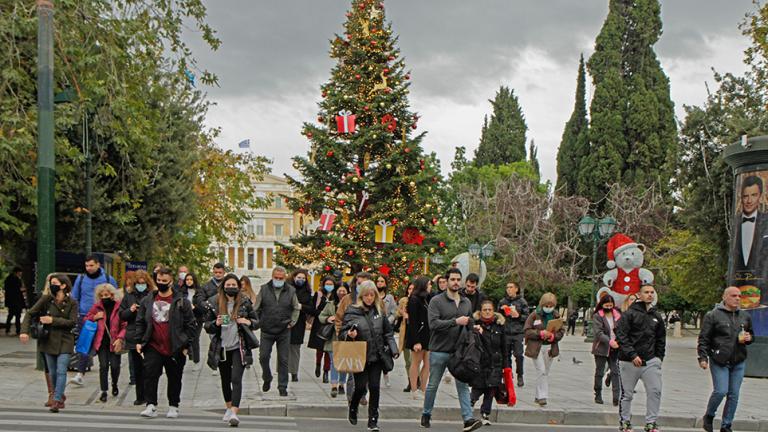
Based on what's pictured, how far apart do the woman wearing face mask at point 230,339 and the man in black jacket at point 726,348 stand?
210 inches

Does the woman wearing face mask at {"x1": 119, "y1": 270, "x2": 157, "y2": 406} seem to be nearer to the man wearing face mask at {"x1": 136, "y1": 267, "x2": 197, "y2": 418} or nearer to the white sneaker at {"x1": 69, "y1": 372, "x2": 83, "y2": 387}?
the man wearing face mask at {"x1": 136, "y1": 267, "x2": 197, "y2": 418}

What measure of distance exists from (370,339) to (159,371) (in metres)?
2.52

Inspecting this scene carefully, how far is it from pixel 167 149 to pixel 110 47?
14.6 metres

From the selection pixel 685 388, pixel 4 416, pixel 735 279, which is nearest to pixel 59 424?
pixel 4 416

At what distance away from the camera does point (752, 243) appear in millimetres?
18719

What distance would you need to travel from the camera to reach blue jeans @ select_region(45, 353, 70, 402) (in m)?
10.5

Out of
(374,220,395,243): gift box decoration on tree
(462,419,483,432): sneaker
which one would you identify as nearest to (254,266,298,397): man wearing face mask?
(462,419,483,432): sneaker

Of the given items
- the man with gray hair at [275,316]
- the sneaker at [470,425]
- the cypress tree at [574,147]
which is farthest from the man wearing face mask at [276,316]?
the cypress tree at [574,147]

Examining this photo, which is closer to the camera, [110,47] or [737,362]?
[737,362]

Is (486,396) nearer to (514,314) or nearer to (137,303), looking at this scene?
(514,314)

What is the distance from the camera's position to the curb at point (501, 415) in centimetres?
1125

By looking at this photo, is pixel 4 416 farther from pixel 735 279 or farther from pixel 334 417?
pixel 735 279

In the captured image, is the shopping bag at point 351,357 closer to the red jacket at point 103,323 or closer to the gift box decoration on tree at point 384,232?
the red jacket at point 103,323

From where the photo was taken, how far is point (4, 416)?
9922 mm
